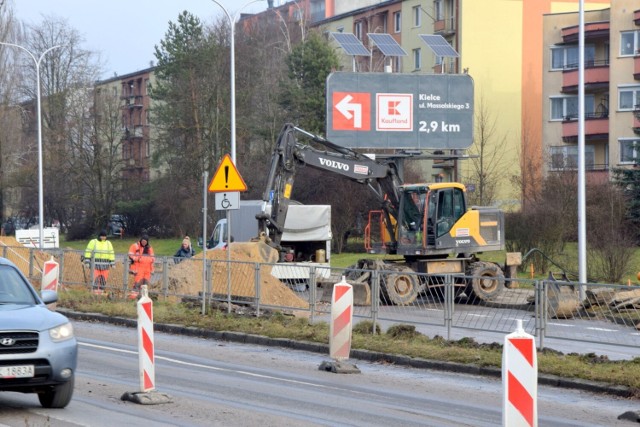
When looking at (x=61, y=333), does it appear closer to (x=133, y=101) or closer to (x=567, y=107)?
(x=567, y=107)

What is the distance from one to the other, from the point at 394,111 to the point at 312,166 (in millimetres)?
5165

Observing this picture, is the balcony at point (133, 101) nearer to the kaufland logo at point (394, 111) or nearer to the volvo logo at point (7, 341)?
the kaufland logo at point (394, 111)

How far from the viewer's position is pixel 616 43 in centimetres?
5975

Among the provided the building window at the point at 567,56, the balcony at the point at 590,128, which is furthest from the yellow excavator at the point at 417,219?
the building window at the point at 567,56

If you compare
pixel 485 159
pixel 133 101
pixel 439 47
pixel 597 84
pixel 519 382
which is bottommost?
pixel 519 382

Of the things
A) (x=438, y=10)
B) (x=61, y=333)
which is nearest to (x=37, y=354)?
(x=61, y=333)

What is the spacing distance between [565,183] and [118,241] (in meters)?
35.7

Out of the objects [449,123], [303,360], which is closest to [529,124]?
[449,123]

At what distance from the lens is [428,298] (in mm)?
18250

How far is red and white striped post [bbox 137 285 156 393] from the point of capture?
11.6 meters

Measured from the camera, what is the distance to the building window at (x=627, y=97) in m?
59.4

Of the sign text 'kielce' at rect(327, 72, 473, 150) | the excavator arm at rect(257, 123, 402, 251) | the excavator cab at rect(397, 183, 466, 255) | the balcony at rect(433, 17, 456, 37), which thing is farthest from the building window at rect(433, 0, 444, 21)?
the excavator cab at rect(397, 183, 466, 255)

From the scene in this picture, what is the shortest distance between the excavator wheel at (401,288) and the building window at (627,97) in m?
43.4

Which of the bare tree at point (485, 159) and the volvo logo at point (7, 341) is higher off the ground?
the bare tree at point (485, 159)
